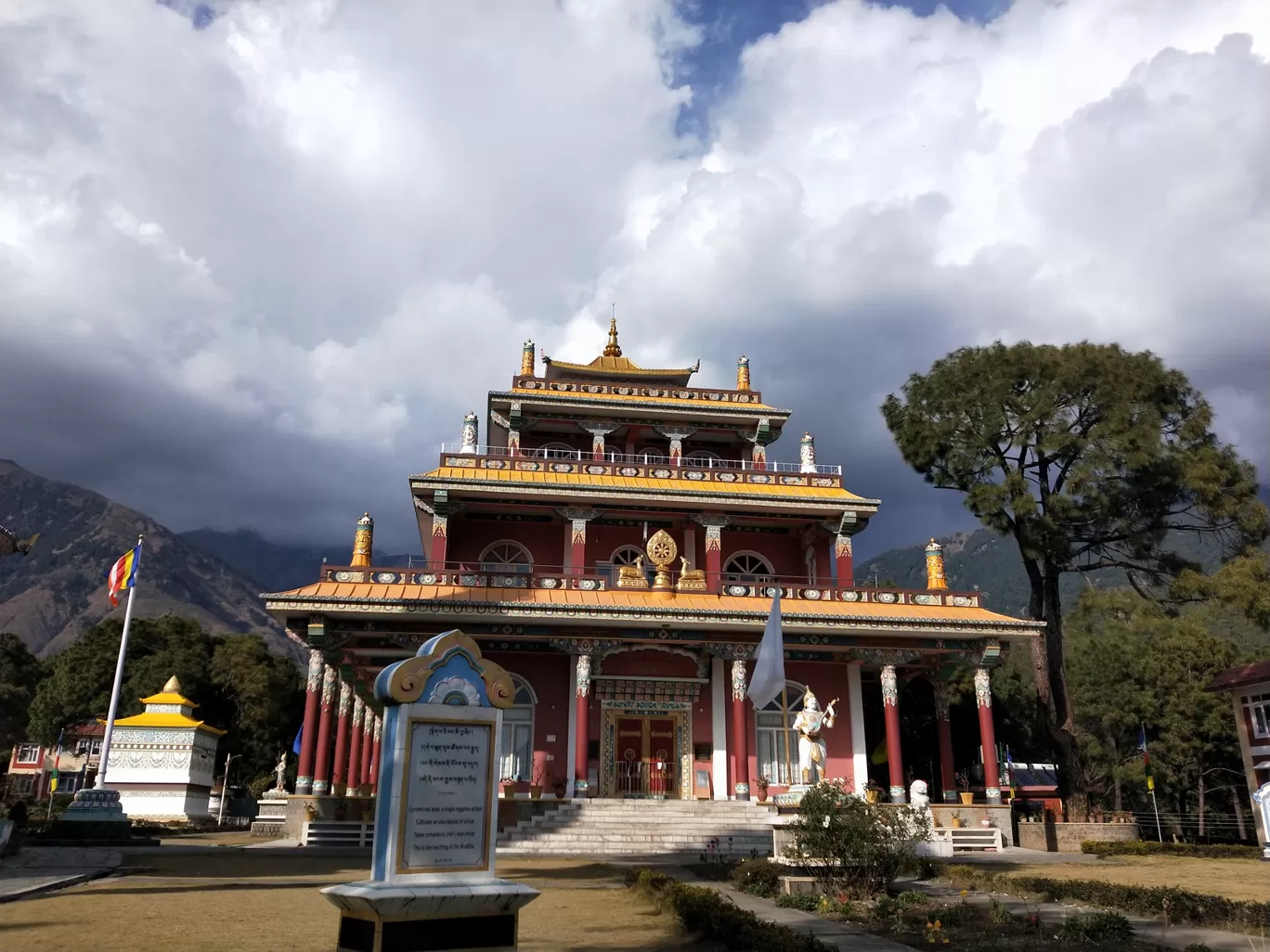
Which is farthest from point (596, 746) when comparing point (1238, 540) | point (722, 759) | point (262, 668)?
point (262, 668)

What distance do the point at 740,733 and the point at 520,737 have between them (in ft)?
20.9

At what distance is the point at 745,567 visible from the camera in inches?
1223

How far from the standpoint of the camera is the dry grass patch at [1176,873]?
47.7ft

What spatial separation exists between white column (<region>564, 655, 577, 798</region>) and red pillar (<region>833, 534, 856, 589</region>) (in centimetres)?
858

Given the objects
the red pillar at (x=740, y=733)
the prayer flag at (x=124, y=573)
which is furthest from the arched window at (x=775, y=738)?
the prayer flag at (x=124, y=573)

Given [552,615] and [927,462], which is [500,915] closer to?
[552,615]

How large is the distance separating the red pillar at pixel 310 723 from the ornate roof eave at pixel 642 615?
154cm

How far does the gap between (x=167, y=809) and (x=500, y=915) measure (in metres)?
33.7

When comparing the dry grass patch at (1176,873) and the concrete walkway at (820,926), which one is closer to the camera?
the concrete walkway at (820,926)

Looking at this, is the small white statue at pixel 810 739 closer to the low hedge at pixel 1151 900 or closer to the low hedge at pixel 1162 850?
the low hedge at pixel 1151 900

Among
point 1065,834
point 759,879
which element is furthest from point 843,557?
point 759,879

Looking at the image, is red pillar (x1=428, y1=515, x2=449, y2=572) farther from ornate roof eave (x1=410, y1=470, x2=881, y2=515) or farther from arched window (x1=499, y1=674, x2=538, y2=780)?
arched window (x1=499, y1=674, x2=538, y2=780)

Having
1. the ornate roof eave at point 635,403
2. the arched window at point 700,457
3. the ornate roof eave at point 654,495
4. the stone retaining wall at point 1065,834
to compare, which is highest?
the ornate roof eave at point 635,403

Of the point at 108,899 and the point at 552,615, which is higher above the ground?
the point at 552,615
